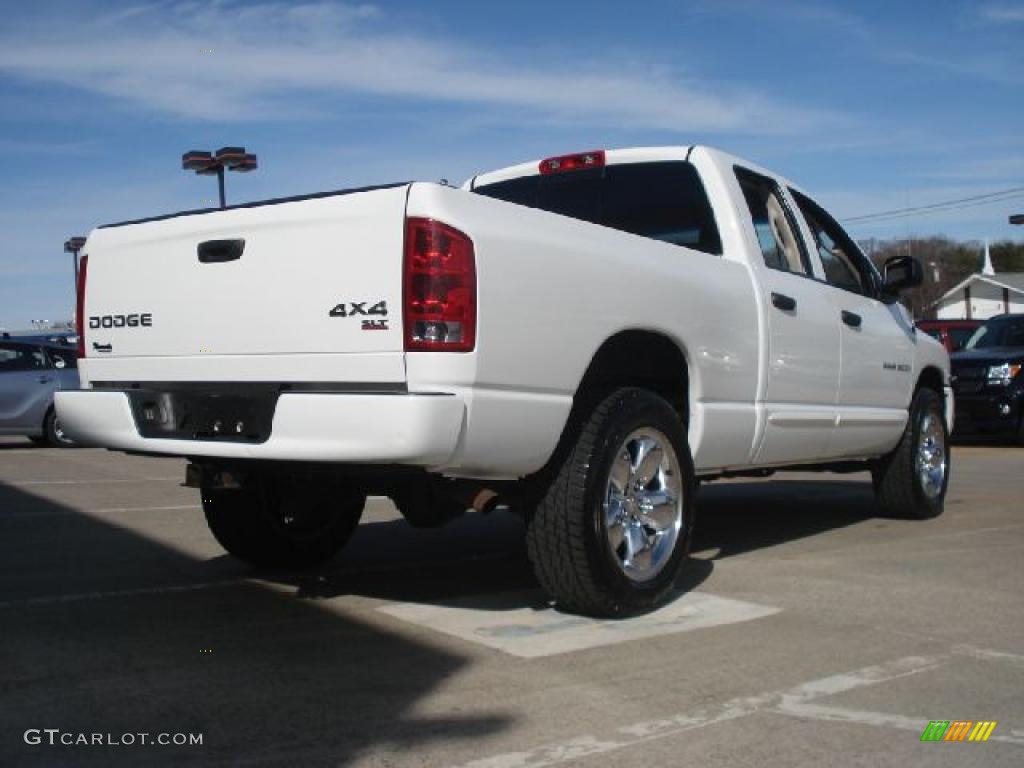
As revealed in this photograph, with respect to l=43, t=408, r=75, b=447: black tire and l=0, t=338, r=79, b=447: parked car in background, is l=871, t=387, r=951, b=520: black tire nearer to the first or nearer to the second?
l=0, t=338, r=79, b=447: parked car in background

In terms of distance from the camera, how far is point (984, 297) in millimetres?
67125

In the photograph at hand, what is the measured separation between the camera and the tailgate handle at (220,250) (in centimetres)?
428

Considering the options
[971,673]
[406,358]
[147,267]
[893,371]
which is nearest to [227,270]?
[147,267]

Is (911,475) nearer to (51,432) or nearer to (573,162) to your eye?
(573,162)

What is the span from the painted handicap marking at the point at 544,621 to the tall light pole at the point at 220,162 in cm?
1726

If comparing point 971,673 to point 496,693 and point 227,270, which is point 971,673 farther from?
point 227,270

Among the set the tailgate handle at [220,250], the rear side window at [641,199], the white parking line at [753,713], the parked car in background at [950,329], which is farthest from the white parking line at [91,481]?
the parked car in background at [950,329]

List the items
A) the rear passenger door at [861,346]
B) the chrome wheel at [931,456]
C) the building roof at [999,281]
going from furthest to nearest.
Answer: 1. the building roof at [999,281]
2. the chrome wheel at [931,456]
3. the rear passenger door at [861,346]

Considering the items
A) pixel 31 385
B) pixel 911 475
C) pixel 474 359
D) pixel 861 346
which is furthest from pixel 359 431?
pixel 31 385

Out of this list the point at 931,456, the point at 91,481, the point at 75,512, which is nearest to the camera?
the point at 931,456

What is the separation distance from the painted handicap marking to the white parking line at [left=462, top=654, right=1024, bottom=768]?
75cm

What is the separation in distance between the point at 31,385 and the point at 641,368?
41.5 feet

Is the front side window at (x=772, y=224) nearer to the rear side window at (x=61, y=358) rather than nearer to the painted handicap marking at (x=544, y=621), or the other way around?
the painted handicap marking at (x=544, y=621)

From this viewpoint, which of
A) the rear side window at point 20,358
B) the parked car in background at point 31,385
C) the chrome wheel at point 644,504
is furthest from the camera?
the rear side window at point 20,358
